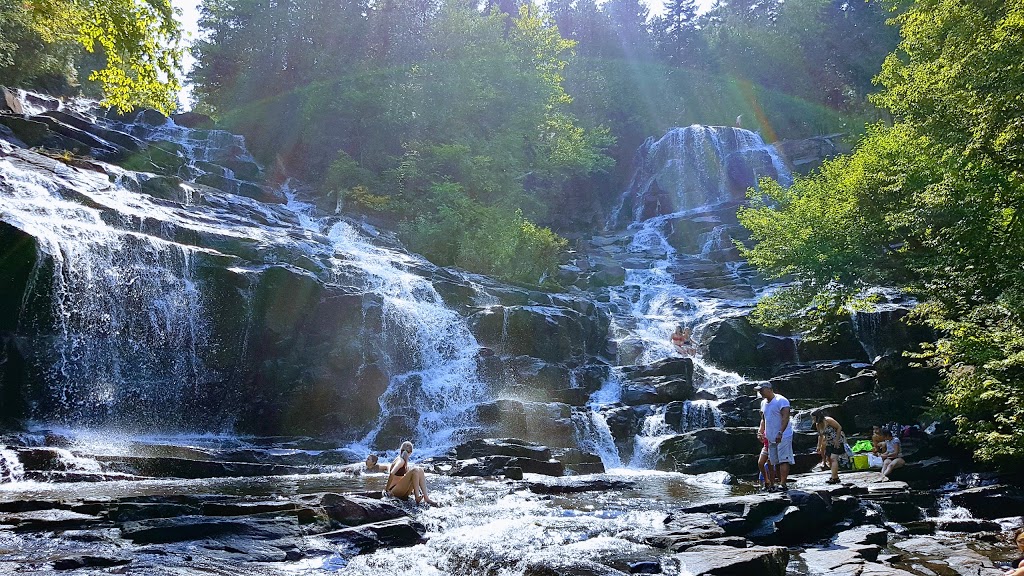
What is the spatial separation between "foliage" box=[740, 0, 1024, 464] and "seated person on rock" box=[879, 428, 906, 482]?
3.87 ft

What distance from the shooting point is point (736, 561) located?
691 cm

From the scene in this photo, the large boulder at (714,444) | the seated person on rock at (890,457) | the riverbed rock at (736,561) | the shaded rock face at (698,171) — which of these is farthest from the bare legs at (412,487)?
the shaded rock face at (698,171)

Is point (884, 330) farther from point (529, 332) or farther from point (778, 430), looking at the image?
point (778, 430)

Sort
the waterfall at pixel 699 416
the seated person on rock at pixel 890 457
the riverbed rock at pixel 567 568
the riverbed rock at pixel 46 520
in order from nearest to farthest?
the riverbed rock at pixel 567 568
the riverbed rock at pixel 46 520
the seated person on rock at pixel 890 457
the waterfall at pixel 699 416

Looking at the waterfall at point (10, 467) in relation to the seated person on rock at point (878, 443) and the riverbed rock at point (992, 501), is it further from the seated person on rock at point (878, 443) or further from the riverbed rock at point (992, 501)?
the seated person on rock at point (878, 443)

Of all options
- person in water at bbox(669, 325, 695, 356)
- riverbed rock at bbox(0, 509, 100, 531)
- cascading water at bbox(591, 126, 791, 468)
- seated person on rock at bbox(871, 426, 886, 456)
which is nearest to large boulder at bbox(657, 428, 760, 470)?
cascading water at bbox(591, 126, 791, 468)

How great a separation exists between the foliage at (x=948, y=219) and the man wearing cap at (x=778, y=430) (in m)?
3.19

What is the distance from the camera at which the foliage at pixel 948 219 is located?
1230 centimetres

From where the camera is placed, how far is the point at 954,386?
13.3 meters

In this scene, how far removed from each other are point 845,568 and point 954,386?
26.1ft

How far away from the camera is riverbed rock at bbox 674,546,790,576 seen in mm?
6816

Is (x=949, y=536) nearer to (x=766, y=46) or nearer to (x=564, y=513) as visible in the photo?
(x=564, y=513)

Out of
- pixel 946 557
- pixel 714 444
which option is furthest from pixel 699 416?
pixel 946 557

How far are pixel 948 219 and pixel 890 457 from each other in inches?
270
